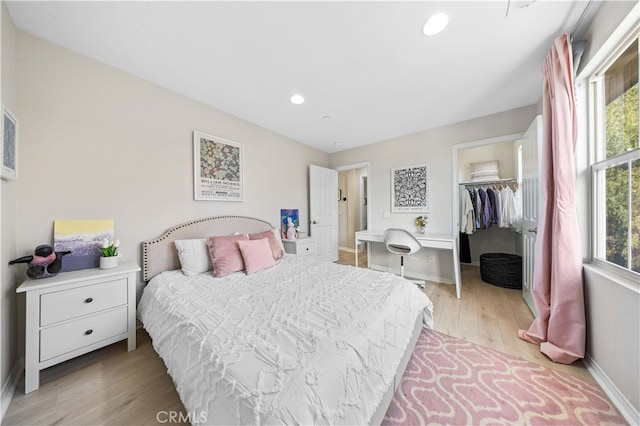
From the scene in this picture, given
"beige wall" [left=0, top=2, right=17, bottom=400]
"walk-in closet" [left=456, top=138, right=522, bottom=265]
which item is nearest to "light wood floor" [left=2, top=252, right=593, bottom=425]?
"beige wall" [left=0, top=2, right=17, bottom=400]

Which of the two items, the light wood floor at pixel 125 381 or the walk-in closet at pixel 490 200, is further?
the walk-in closet at pixel 490 200

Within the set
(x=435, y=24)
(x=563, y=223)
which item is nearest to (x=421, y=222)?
(x=563, y=223)

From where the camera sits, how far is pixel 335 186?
4418 millimetres

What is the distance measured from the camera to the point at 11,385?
→ 1.30m

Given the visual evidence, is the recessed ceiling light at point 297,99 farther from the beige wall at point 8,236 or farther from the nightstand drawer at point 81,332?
the nightstand drawer at point 81,332

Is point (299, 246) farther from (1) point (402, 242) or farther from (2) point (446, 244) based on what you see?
(2) point (446, 244)

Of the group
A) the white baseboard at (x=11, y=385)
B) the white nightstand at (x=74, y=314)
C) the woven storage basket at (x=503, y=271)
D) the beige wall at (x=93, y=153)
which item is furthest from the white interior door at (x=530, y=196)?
the white baseboard at (x=11, y=385)

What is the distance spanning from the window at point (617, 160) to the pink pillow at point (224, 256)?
281 cm

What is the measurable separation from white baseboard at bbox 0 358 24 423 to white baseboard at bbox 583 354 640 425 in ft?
11.0

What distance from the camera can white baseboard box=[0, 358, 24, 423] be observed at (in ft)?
3.86

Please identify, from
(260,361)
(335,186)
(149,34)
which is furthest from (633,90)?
(335,186)

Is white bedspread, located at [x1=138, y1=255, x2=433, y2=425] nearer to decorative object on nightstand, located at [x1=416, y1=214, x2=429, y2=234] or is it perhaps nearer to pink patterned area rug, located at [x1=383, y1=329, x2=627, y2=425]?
pink patterned area rug, located at [x1=383, y1=329, x2=627, y2=425]

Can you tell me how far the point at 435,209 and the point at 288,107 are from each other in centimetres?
265

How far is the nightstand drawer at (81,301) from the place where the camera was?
1.36 metres
